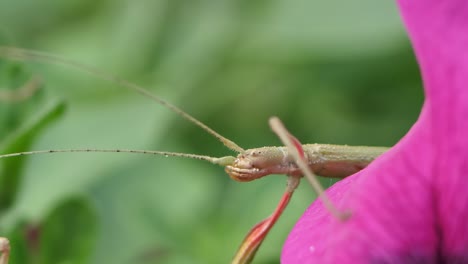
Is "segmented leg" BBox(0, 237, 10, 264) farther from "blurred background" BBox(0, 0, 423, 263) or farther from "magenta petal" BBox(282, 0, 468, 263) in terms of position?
"blurred background" BBox(0, 0, 423, 263)

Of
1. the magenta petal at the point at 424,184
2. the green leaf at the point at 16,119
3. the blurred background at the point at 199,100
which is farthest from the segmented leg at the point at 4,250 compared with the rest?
the blurred background at the point at 199,100

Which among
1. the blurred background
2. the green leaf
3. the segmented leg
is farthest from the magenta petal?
the blurred background

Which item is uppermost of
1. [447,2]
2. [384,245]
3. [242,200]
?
[242,200]

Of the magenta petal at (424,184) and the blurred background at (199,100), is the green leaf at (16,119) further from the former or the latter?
the magenta petal at (424,184)

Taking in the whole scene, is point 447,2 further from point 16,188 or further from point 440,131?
point 16,188

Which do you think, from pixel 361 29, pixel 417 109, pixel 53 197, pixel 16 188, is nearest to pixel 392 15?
pixel 361 29

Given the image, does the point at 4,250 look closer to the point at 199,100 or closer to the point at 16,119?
the point at 16,119
